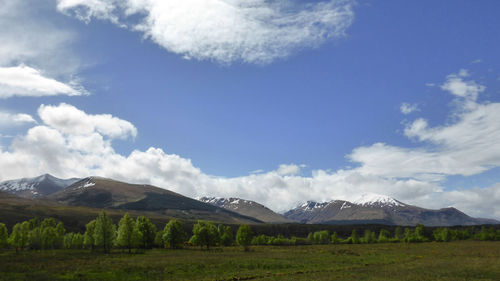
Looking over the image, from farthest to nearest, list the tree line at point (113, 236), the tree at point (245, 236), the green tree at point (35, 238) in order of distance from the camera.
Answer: the tree at point (245, 236)
the green tree at point (35, 238)
the tree line at point (113, 236)

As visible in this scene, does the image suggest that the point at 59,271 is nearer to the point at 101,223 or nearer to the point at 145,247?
the point at 101,223

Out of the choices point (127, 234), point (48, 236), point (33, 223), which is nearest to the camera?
point (127, 234)

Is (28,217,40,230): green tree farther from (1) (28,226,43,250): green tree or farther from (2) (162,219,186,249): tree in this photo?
(2) (162,219,186,249): tree

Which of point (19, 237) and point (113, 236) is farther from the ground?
point (113, 236)

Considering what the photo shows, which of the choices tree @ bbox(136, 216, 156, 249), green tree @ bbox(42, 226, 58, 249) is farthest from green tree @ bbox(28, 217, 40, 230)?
tree @ bbox(136, 216, 156, 249)

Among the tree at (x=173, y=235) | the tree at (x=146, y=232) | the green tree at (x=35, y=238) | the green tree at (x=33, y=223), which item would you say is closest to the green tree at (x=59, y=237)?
the green tree at (x=35, y=238)

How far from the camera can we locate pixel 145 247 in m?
113

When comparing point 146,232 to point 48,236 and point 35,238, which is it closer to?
point 48,236

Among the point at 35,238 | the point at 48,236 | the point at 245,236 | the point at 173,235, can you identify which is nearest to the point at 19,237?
the point at 35,238

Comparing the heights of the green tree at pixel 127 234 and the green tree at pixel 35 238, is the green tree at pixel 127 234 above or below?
above

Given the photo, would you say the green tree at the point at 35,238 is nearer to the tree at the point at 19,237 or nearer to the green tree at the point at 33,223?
the tree at the point at 19,237

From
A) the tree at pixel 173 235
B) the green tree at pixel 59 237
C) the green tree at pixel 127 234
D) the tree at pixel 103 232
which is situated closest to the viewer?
the green tree at pixel 127 234

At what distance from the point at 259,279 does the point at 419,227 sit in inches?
7310

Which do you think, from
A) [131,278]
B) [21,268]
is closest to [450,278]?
[131,278]
